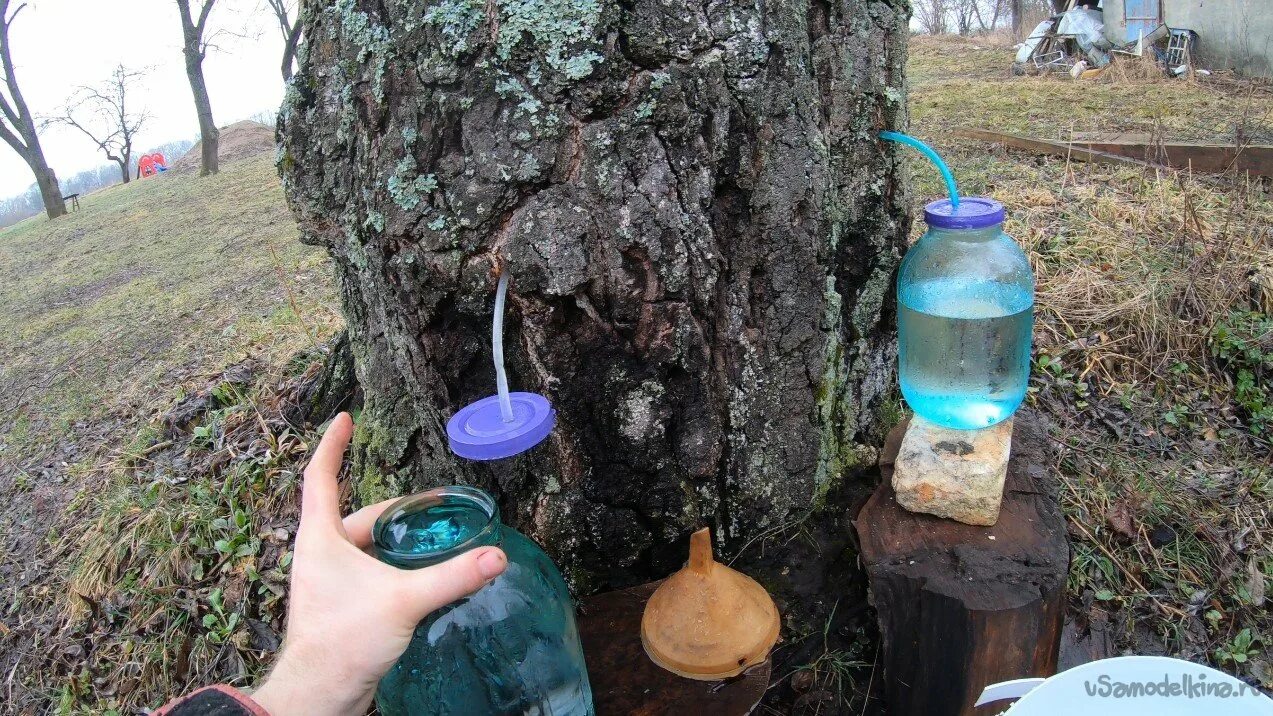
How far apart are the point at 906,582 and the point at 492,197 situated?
1152mm

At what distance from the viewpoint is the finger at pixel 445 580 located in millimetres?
1073

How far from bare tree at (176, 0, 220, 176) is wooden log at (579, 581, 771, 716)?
54.6 feet

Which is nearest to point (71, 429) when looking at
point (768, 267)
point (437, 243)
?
point (437, 243)

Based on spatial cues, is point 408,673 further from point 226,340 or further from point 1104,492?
point 226,340

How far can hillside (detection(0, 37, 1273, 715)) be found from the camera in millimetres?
2279

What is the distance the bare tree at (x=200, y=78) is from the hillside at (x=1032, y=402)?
460 inches

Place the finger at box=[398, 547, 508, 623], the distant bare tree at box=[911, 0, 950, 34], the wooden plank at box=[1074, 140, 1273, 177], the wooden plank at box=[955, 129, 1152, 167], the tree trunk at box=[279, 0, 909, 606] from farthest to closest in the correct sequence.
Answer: the distant bare tree at box=[911, 0, 950, 34]
the wooden plank at box=[955, 129, 1152, 167]
the wooden plank at box=[1074, 140, 1273, 177]
the tree trunk at box=[279, 0, 909, 606]
the finger at box=[398, 547, 508, 623]

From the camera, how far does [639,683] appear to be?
1569 mm

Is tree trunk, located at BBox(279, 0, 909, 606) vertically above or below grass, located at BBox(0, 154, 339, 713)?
above

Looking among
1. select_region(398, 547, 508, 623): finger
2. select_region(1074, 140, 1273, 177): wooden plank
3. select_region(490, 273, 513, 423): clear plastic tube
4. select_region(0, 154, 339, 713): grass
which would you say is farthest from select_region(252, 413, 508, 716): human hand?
select_region(1074, 140, 1273, 177): wooden plank

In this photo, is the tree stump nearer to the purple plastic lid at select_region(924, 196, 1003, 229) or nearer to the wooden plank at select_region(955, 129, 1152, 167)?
the purple plastic lid at select_region(924, 196, 1003, 229)

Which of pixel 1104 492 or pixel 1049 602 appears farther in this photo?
pixel 1104 492

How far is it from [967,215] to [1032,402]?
5.41ft

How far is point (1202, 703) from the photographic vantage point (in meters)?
1.12
